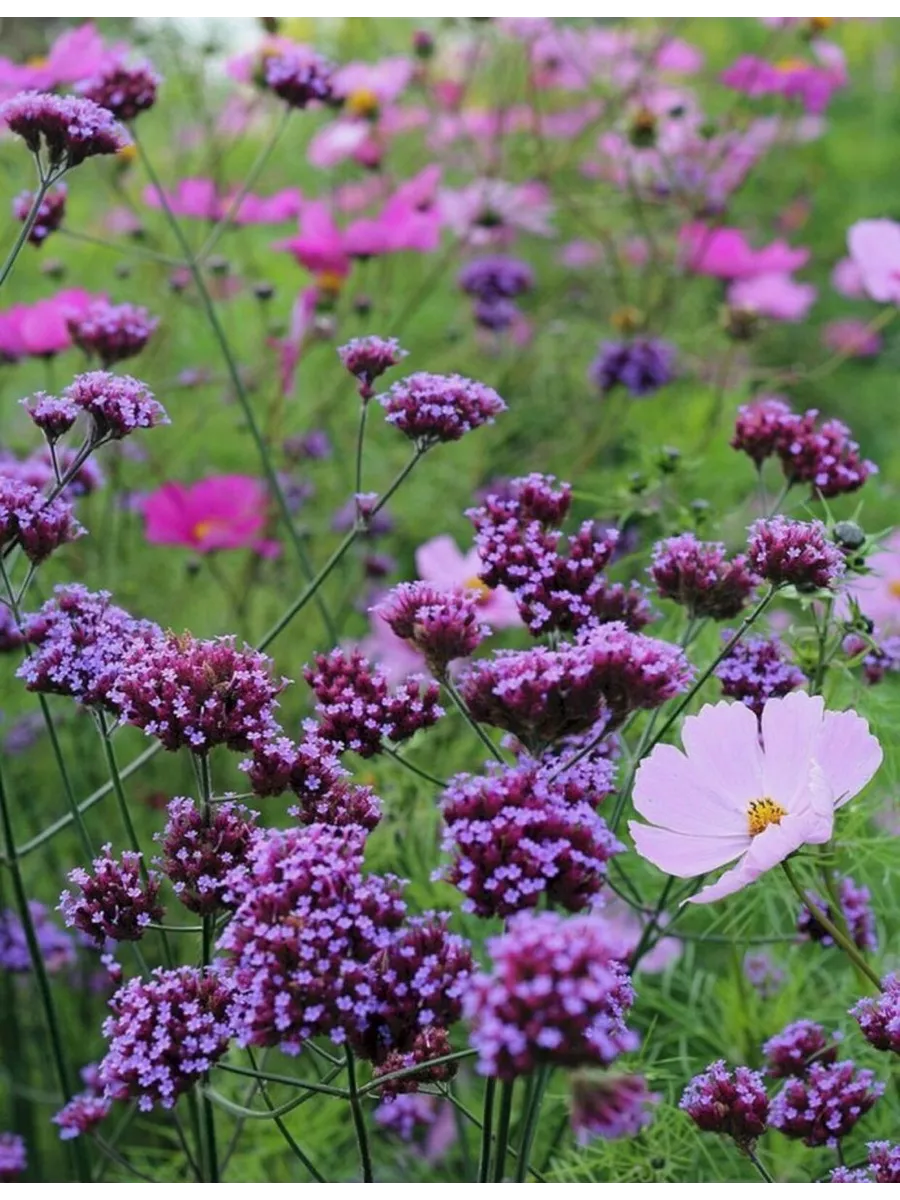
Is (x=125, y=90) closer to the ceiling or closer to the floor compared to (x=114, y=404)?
closer to the ceiling

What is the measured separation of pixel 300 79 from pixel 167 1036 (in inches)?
26.3

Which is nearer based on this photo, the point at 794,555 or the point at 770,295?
the point at 794,555

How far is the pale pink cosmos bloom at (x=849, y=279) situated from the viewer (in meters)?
1.81

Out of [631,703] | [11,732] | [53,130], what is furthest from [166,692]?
[11,732]

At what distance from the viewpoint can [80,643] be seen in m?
0.63

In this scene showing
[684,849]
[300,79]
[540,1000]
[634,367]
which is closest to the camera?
[540,1000]

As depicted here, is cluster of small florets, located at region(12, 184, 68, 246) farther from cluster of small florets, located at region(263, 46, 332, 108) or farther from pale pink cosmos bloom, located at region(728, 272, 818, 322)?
pale pink cosmos bloom, located at region(728, 272, 818, 322)

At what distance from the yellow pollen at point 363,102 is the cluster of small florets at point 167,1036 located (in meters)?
1.16

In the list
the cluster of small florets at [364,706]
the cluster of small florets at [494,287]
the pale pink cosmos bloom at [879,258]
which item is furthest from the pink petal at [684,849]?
the cluster of small florets at [494,287]

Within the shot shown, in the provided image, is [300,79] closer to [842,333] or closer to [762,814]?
[762,814]

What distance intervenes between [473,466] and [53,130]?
819mm

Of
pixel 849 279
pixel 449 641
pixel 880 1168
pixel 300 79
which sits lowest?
pixel 880 1168

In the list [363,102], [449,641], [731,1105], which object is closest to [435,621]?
[449,641]

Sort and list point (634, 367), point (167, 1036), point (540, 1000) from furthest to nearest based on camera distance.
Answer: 1. point (634, 367)
2. point (167, 1036)
3. point (540, 1000)
